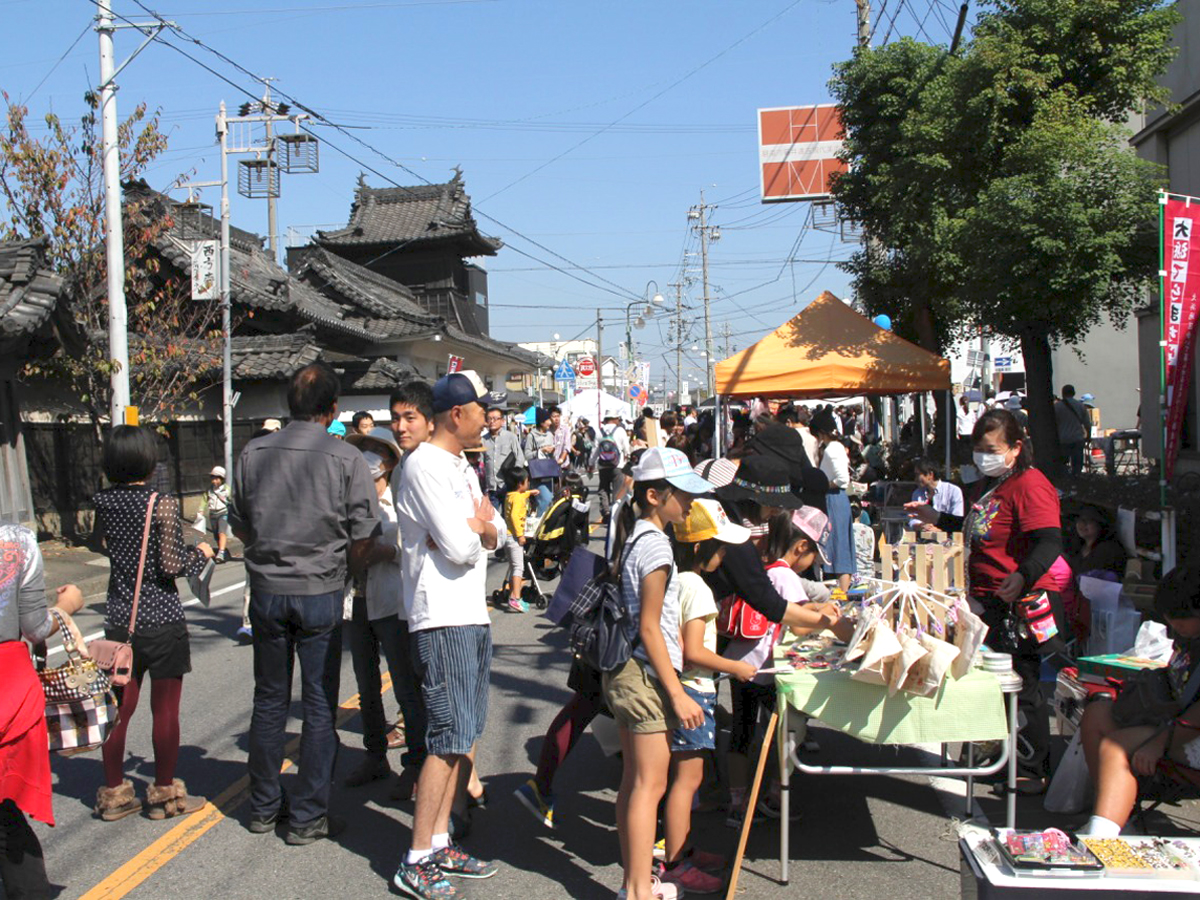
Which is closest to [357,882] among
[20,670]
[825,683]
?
[20,670]

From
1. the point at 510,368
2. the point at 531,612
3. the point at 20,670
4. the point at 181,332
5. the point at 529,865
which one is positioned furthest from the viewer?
the point at 510,368

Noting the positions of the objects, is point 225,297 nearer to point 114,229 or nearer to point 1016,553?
point 114,229

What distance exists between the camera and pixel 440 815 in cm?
395

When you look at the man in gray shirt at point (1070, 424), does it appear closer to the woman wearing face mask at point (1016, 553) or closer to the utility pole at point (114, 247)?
the woman wearing face mask at point (1016, 553)

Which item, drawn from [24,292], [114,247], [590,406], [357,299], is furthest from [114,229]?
[590,406]

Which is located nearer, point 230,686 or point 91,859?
point 91,859

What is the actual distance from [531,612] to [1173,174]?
1118 cm

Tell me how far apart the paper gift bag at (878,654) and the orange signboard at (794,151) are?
1280 inches

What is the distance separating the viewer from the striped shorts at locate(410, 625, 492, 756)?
3.91m

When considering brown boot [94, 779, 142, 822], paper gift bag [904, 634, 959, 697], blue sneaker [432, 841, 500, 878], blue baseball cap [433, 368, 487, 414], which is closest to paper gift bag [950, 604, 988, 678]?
paper gift bag [904, 634, 959, 697]

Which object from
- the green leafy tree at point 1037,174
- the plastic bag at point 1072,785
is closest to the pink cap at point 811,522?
the plastic bag at point 1072,785

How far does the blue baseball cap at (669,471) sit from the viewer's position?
142 inches

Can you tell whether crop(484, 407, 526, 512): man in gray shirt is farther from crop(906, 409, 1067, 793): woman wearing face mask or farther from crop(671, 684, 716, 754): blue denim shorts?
crop(671, 684, 716, 754): blue denim shorts

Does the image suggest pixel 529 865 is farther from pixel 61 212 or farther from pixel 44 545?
pixel 61 212
